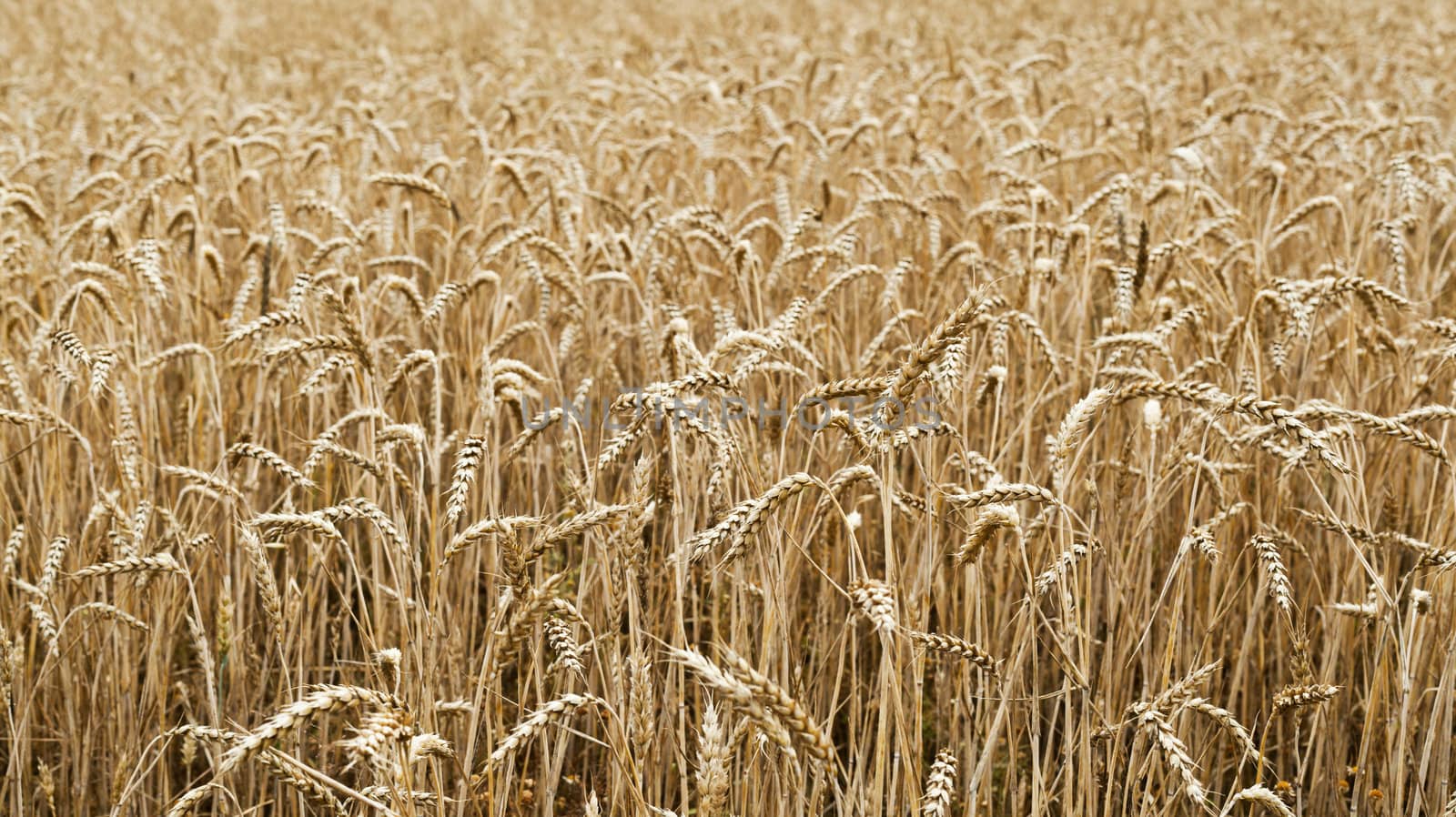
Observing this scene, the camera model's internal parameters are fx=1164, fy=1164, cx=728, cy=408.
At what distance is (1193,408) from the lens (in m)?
2.65

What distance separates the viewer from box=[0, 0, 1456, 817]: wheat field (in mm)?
1677

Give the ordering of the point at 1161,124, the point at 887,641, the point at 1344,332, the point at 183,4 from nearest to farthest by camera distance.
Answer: the point at 887,641, the point at 1344,332, the point at 1161,124, the point at 183,4

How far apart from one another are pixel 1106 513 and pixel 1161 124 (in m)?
3.42

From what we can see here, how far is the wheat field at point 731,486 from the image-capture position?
5.50 ft

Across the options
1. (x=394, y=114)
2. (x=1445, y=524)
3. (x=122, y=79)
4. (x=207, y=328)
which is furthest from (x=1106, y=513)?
(x=122, y=79)

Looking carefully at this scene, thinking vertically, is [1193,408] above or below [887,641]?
above

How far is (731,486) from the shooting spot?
217 cm

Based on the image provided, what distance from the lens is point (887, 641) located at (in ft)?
4.48

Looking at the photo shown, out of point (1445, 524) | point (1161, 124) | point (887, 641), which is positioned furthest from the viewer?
point (1161, 124)

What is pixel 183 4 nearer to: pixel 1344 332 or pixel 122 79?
pixel 122 79

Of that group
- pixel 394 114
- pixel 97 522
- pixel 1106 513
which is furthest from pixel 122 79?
pixel 1106 513

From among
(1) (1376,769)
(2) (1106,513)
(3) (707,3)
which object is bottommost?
(1) (1376,769)

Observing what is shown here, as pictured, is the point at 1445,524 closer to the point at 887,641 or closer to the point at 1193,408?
the point at 1193,408

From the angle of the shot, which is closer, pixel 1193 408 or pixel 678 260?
pixel 1193 408
